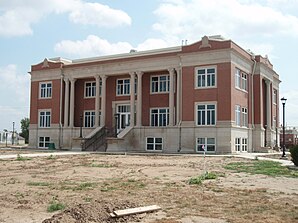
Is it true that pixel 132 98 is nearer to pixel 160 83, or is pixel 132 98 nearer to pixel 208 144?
pixel 160 83

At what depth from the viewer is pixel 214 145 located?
125 ft

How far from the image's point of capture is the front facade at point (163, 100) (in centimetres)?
3831

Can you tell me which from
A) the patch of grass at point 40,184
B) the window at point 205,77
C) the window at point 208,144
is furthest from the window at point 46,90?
the patch of grass at point 40,184

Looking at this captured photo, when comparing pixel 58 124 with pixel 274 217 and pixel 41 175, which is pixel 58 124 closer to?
pixel 41 175

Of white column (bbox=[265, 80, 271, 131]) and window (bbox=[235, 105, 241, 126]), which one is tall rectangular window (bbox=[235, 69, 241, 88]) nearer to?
window (bbox=[235, 105, 241, 126])

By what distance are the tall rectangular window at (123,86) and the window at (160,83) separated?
3.44m

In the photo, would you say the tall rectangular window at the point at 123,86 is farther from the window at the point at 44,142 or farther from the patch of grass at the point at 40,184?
the patch of grass at the point at 40,184

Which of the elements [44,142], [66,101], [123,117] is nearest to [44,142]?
[44,142]

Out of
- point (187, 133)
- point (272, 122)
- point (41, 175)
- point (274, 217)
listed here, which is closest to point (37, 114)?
point (187, 133)

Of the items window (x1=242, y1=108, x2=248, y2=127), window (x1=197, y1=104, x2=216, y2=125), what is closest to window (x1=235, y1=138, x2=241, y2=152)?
window (x1=242, y1=108, x2=248, y2=127)

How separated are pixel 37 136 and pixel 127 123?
12.8 metres

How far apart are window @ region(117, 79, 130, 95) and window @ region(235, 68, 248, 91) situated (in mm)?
13101

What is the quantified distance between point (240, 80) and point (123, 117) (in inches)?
569

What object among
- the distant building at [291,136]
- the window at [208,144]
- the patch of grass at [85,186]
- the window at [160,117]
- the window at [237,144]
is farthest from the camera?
the distant building at [291,136]
